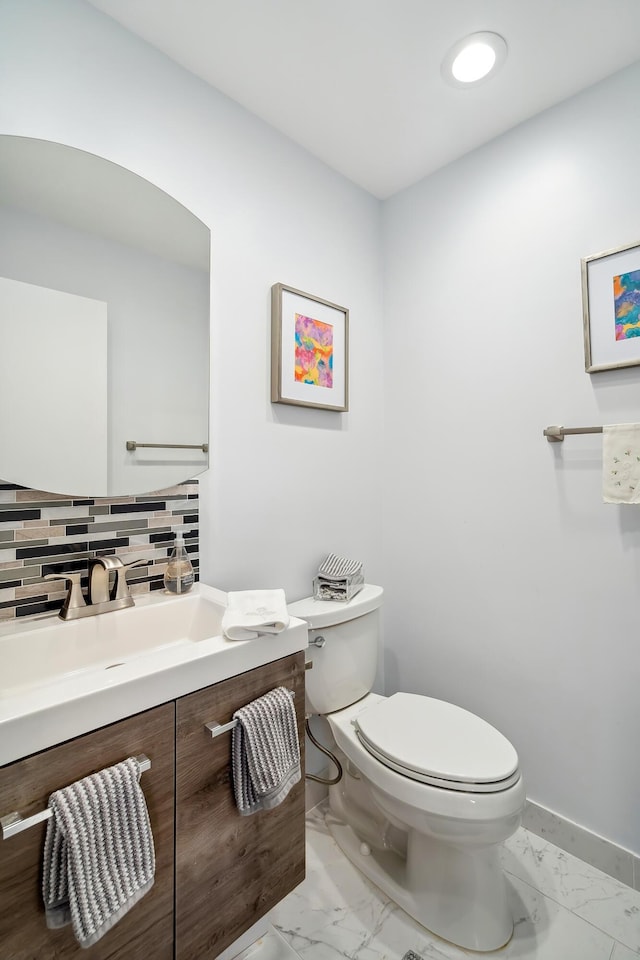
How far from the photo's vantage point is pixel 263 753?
981 mm

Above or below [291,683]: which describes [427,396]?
above

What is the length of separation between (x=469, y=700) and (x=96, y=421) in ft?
5.30

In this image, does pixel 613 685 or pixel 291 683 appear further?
pixel 613 685

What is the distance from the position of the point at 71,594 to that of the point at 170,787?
511 millimetres

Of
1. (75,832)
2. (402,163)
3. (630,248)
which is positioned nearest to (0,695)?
(75,832)

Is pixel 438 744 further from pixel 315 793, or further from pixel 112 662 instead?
pixel 112 662

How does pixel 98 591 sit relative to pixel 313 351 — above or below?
below

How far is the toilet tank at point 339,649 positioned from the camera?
1459mm

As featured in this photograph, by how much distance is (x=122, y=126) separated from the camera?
4.03 feet

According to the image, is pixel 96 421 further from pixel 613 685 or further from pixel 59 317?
pixel 613 685

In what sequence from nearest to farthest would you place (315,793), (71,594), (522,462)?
(71,594) < (522,462) < (315,793)

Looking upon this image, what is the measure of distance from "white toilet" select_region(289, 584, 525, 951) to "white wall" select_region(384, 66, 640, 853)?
A: 0.35 metres

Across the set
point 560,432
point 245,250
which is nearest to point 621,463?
point 560,432

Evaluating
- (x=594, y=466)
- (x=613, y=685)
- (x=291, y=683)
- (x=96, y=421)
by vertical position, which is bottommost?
(x=613, y=685)
